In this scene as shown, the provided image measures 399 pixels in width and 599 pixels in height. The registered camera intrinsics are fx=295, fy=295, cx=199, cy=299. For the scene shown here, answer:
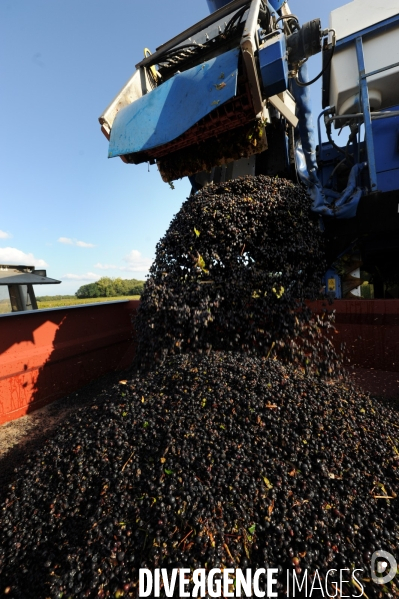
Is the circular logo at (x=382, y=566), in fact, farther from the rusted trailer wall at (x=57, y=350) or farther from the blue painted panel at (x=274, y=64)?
the blue painted panel at (x=274, y=64)

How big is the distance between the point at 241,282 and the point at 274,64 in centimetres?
150

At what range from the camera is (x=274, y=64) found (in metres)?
2.01

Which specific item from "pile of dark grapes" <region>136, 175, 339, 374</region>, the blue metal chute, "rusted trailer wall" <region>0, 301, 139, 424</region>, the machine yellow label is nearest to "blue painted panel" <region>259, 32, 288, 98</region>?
"pile of dark grapes" <region>136, 175, 339, 374</region>

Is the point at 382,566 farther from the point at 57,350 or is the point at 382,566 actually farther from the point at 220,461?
the point at 57,350

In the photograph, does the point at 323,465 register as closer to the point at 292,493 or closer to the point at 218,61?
the point at 292,493

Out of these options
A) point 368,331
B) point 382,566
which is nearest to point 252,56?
point 368,331

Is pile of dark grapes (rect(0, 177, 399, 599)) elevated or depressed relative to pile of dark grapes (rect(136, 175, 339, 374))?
depressed

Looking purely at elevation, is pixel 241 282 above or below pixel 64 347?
above

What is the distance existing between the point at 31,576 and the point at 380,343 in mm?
2402

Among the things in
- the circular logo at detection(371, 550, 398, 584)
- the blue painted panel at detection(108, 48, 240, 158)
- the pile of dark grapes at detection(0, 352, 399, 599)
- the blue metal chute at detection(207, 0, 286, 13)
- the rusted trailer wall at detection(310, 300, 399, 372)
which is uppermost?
the blue metal chute at detection(207, 0, 286, 13)

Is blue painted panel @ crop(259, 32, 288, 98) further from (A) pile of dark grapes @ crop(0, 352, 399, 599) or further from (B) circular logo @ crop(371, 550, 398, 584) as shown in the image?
(B) circular logo @ crop(371, 550, 398, 584)

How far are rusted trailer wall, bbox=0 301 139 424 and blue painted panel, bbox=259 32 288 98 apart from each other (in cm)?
212

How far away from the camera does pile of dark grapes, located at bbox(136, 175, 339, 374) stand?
217 centimetres

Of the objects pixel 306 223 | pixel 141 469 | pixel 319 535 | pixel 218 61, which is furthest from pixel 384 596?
pixel 218 61
